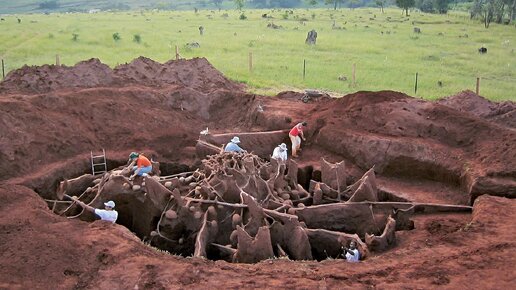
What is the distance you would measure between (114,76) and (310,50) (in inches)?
757

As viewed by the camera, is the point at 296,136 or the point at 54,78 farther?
the point at 54,78

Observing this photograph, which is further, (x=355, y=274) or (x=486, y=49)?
(x=486, y=49)

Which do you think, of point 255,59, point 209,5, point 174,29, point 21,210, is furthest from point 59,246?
point 209,5

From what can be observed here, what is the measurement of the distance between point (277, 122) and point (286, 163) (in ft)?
12.9

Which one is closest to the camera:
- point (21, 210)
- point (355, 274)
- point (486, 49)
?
point (355, 274)

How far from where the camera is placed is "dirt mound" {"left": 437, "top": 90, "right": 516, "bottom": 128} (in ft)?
71.9

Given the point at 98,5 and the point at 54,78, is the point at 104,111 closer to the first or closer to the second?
the point at 54,78

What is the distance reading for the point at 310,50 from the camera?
4162cm

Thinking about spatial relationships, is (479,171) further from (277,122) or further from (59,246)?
(59,246)

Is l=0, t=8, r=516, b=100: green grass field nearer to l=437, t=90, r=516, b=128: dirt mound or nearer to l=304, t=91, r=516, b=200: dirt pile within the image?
l=437, t=90, r=516, b=128: dirt mound

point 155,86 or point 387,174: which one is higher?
point 155,86

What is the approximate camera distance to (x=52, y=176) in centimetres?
1791

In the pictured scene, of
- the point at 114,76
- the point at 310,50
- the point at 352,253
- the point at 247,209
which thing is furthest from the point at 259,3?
the point at 352,253

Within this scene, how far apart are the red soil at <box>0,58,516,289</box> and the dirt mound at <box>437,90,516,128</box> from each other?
0.08 metres
